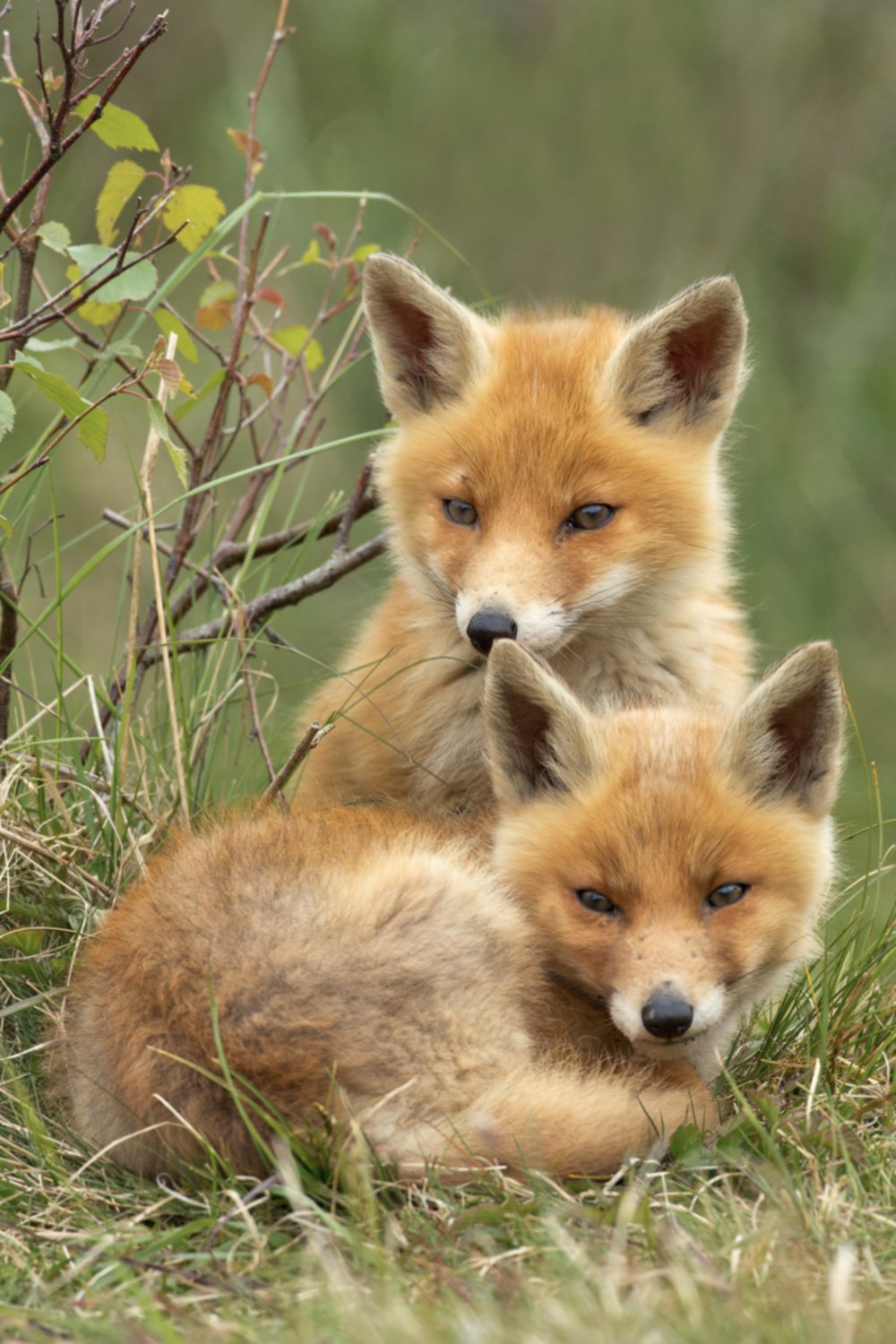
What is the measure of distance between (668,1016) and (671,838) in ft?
1.46

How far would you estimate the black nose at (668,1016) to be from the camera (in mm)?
3158

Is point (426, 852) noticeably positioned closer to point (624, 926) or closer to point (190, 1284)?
point (624, 926)

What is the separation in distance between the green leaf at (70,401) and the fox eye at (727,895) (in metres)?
1.73

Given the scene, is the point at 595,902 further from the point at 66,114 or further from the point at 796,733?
the point at 66,114

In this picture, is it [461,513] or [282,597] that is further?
[282,597]

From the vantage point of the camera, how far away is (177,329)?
4000 mm

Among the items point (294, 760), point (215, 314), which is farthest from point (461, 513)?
point (215, 314)

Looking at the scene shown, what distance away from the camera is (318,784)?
4.84 meters

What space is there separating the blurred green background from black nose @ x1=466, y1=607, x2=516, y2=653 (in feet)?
14.2

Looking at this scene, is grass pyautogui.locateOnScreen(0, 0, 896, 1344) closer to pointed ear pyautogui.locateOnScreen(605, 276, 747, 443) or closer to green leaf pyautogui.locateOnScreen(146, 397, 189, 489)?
green leaf pyautogui.locateOnScreen(146, 397, 189, 489)

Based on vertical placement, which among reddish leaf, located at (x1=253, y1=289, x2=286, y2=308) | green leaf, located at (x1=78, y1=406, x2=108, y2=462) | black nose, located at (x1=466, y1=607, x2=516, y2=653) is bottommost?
black nose, located at (x1=466, y1=607, x2=516, y2=653)

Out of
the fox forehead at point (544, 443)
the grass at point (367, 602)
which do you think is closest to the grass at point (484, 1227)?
the grass at point (367, 602)

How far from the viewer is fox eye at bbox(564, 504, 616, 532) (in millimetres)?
4277

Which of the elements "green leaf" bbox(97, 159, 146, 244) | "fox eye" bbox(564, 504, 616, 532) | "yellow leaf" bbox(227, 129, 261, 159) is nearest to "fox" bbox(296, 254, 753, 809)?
"fox eye" bbox(564, 504, 616, 532)
